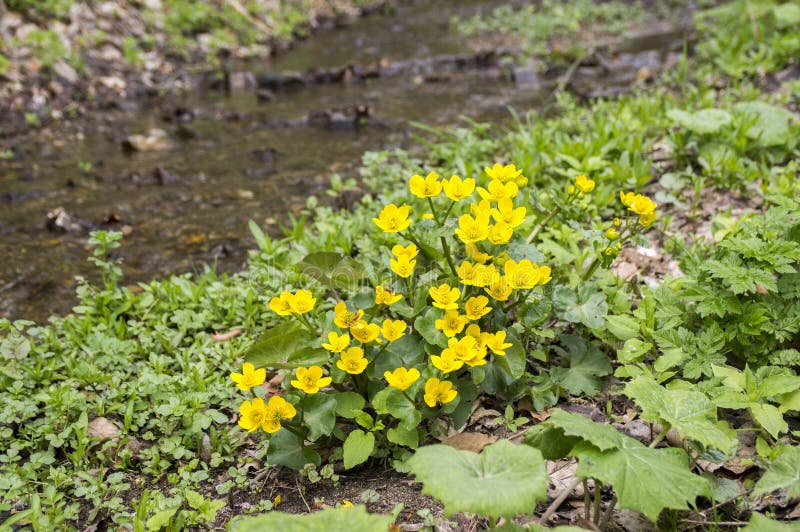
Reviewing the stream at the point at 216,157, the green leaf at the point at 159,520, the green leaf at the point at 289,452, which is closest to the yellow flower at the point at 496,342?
the green leaf at the point at 289,452

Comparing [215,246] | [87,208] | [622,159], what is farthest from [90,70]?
[622,159]

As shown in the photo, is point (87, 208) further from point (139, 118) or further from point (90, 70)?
point (90, 70)

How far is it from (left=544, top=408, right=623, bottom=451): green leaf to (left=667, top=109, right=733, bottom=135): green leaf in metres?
2.96

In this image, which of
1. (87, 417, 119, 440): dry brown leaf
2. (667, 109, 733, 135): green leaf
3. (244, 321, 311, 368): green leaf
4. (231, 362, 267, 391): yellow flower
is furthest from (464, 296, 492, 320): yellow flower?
(667, 109, 733, 135): green leaf

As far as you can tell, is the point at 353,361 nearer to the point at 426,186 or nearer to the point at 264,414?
the point at 264,414

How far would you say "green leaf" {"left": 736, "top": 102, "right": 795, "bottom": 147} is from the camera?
3.96 metres

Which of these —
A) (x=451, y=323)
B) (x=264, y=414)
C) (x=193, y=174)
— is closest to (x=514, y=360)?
(x=451, y=323)

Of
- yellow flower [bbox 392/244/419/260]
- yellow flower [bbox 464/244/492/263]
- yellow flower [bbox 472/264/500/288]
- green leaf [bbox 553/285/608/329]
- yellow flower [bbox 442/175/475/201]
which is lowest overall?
green leaf [bbox 553/285/608/329]

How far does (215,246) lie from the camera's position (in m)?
4.24

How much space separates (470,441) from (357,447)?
1.50ft

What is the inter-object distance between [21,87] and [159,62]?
2.16m

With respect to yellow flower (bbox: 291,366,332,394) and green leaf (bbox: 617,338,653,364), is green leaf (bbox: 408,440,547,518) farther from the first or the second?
green leaf (bbox: 617,338,653,364)

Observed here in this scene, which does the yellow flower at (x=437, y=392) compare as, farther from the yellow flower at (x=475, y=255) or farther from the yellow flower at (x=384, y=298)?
the yellow flower at (x=475, y=255)

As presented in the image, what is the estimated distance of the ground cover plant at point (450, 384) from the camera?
5.79ft
